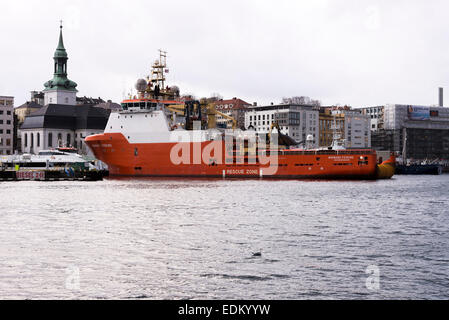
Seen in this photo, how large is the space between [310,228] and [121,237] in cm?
715

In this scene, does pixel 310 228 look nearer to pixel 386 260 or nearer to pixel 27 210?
pixel 386 260

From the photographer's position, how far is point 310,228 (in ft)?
73.6

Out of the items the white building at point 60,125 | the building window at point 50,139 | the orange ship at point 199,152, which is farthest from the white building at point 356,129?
the orange ship at point 199,152

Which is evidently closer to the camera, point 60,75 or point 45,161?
point 45,161

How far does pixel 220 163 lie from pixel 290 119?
73.9 m

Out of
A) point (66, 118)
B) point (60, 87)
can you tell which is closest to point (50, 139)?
point (66, 118)

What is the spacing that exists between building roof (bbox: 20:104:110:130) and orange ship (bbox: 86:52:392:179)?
201 feet

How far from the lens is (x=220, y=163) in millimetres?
65938

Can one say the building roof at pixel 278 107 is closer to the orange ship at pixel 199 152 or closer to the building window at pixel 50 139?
the building window at pixel 50 139

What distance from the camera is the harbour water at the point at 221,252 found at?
13.0 meters

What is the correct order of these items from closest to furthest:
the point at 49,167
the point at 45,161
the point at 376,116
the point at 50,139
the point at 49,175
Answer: the point at 49,175 < the point at 49,167 < the point at 45,161 < the point at 50,139 < the point at 376,116

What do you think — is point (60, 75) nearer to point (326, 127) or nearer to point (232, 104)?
point (232, 104)

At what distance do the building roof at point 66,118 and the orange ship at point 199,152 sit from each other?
61265mm

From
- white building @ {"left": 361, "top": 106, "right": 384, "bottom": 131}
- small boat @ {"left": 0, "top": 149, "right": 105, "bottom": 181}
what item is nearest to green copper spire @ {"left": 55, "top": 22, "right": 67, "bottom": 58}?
small boat @ {"left": 0, "top": 149, "right": 105, "bottom": 181}
